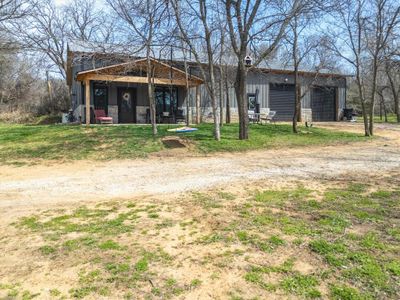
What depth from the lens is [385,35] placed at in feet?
49.4

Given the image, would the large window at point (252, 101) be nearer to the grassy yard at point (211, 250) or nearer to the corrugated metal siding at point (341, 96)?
the corrugated metal siding at point (341, 96)

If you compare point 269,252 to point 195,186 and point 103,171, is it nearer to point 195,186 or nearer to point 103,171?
point 195,186

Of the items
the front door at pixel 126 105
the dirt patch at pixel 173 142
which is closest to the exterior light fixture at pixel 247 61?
the dirt patch at pixel 173 142

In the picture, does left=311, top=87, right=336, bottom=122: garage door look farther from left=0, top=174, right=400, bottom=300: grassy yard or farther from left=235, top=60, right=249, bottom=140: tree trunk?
left=0, top=174, right=400, bottom=300: grassy yard

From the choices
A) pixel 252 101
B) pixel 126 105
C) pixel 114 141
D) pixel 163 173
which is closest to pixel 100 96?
pixel 126 105

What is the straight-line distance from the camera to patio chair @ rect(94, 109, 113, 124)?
16891mm

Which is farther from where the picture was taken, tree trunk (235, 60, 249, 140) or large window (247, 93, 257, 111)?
large window (247, 93, 257, 111)

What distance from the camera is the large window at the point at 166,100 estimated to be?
20250 mm

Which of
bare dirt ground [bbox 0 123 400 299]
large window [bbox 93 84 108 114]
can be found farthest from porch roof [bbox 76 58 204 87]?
bare dirt ground [bbox 0 123 400 299]

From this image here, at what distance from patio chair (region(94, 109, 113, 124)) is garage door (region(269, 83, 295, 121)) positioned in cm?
1157

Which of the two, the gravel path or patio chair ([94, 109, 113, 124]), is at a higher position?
patio chair ([94, 109, 113, 124])

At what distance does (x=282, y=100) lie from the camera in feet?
79.1

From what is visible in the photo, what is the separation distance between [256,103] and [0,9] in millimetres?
15537

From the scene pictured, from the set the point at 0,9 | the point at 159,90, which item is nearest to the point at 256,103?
the point at 159,90
